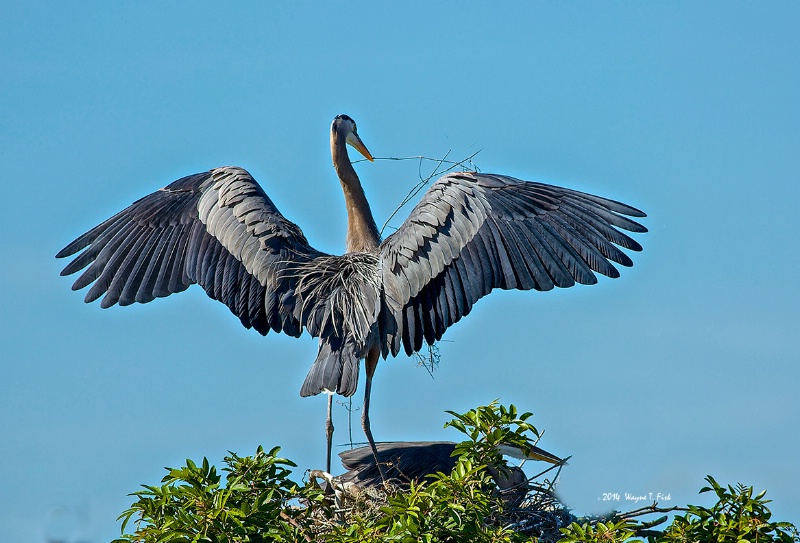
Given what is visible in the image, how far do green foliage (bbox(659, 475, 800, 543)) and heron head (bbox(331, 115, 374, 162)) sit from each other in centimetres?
475

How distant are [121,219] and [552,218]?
131 inches

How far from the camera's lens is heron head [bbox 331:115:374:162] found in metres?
10.5

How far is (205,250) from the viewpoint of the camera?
938cm

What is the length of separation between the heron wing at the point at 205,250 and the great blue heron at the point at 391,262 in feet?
0.04

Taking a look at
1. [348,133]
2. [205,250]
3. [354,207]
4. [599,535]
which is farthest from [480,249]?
[599,535]

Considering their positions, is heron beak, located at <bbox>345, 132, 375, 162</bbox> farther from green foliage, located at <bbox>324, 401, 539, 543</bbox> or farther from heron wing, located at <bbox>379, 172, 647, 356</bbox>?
green foliage, located at <bbox>324, 401, 539, 543</bbox>

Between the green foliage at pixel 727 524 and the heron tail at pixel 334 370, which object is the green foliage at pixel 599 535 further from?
the heron tail at pixel 334 370

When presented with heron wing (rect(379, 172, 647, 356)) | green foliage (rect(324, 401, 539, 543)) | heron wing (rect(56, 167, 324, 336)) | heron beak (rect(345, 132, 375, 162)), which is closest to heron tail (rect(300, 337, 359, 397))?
heron wing (rect(379, 172, 647, 356))

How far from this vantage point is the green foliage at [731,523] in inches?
261

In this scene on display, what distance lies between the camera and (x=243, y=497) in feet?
21.6

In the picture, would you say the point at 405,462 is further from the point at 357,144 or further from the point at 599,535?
the point at 357,144

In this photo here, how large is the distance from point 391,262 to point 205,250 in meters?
1.50

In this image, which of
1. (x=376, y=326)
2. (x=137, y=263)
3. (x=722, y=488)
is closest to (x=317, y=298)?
(x=376, y=326)

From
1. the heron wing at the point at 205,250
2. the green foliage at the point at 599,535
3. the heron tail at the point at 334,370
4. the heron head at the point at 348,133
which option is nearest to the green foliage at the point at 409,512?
the green foliage at the point at 599,535
